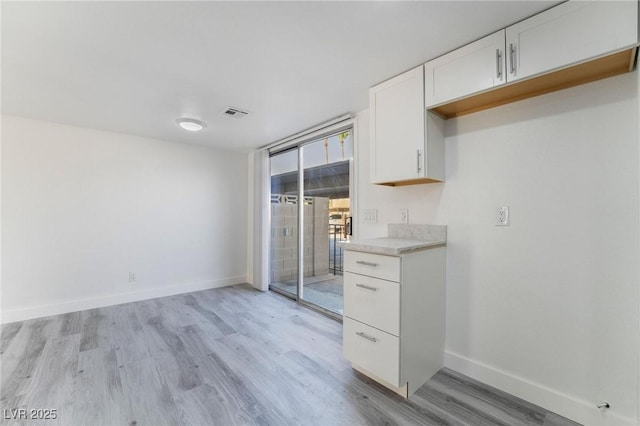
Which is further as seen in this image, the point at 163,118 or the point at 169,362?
the point at 163,118

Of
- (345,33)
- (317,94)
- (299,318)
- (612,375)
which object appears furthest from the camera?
(299,318)

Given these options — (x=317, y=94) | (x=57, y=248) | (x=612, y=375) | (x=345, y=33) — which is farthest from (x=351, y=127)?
(x=57, y=248)

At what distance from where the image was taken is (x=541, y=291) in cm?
168

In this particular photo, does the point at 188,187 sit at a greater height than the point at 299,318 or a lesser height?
greater

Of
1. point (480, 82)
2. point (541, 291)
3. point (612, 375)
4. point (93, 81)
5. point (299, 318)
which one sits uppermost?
point (93, 81)

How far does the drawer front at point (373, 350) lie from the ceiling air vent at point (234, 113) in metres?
2.24

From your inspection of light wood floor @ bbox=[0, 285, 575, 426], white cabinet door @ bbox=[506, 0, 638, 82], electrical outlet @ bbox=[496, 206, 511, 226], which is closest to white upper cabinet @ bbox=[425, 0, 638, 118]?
white cabinet door @ bbox=[506, 0, 638, 82]

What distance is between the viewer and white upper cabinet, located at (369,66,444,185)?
1.92 metres

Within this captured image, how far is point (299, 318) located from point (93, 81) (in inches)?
115

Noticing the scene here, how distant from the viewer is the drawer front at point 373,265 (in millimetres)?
1729

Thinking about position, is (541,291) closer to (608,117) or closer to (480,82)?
(608,117)

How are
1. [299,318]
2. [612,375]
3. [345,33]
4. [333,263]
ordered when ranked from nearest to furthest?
[612,375]
[345,33]
[299,318]
[333,263]

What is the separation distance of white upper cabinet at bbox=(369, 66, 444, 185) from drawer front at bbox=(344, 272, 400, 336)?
80 centimetres

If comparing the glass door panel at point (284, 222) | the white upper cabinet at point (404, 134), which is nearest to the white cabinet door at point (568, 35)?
the white upper cabinet at point (404, 134)
